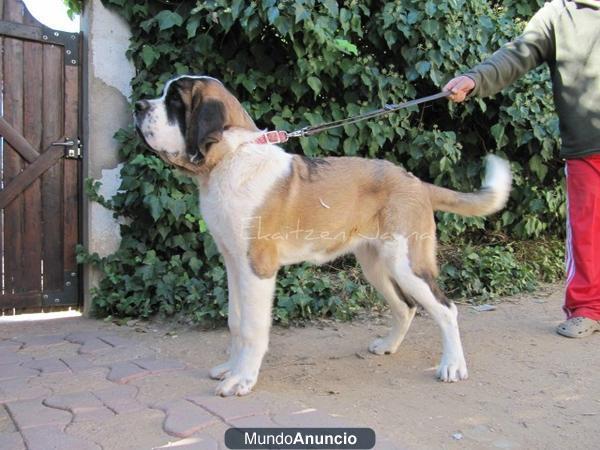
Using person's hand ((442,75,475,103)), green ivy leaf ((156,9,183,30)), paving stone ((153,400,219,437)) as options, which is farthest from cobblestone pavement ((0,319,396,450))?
green ivy leaf ((156,9,183,30))

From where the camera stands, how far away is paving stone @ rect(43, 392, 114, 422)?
2740mm

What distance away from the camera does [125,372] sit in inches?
137

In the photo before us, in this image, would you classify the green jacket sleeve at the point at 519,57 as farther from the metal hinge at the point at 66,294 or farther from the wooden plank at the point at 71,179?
the metal hinge at the point at 66,294

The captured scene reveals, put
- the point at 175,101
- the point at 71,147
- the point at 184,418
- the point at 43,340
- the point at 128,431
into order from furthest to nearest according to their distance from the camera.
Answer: the point at 71,147 < the point at 43,340 < the point at 175,101 < the point at 184,418 < the point at 128,431

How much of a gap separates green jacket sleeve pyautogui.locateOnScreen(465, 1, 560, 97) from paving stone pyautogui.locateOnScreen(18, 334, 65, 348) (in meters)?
3.73

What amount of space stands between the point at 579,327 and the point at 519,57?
2139 millimetres

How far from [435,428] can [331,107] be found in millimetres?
3626

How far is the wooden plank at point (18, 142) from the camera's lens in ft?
16.0

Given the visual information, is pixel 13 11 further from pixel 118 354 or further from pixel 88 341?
pixel 118 354

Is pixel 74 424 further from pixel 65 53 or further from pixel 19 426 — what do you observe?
pixel 65 53

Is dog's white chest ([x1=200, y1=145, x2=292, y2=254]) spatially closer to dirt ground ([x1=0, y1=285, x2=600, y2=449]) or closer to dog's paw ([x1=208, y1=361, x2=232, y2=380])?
dog's paw ([x1=208, y1=361, x2=232, y2=380])

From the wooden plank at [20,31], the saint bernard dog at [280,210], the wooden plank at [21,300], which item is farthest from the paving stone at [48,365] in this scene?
the wooden plank at [20,31]

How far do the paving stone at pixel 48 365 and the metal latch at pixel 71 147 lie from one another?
82.2 inches

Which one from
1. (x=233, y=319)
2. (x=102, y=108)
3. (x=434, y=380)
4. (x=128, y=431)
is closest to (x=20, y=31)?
(x=102, y=108)
